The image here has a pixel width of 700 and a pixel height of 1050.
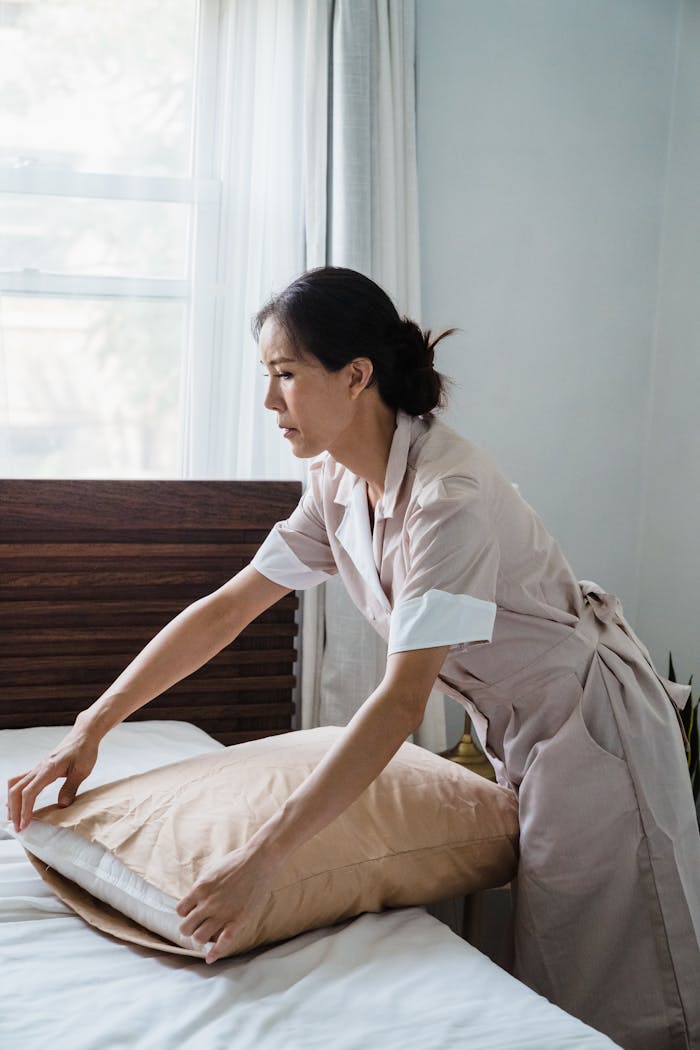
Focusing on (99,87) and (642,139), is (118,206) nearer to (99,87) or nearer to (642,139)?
(99,87)

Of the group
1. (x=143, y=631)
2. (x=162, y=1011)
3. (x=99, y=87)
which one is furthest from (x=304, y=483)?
(x=162, y=1011)

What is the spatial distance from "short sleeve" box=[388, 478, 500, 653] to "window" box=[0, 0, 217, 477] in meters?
1.33

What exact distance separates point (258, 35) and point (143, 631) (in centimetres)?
138

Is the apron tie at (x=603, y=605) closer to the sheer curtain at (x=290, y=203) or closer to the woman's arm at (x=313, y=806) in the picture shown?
the woman's arm at (x=313, y=806)

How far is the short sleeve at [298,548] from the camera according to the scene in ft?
5.60

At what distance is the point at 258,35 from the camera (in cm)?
253

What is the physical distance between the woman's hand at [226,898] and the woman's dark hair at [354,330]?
64cm

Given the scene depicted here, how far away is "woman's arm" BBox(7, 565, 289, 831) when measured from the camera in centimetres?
149

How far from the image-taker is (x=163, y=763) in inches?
75.7

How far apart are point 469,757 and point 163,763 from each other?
86cm

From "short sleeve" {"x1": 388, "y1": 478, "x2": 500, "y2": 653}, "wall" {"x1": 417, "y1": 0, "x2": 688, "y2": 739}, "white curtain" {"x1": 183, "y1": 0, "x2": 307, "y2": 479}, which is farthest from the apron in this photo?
"wall" {"x1": 417, "y1": 0, "x2": 688, "y2": 739}

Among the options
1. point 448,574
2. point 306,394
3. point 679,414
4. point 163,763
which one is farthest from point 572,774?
point 679,414

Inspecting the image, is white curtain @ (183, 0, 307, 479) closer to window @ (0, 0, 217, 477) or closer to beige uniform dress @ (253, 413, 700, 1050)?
window @ (0, 0, 217, 477)

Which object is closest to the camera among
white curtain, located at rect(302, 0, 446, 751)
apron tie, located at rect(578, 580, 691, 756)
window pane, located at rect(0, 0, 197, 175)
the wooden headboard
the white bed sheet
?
the white bed sheet
